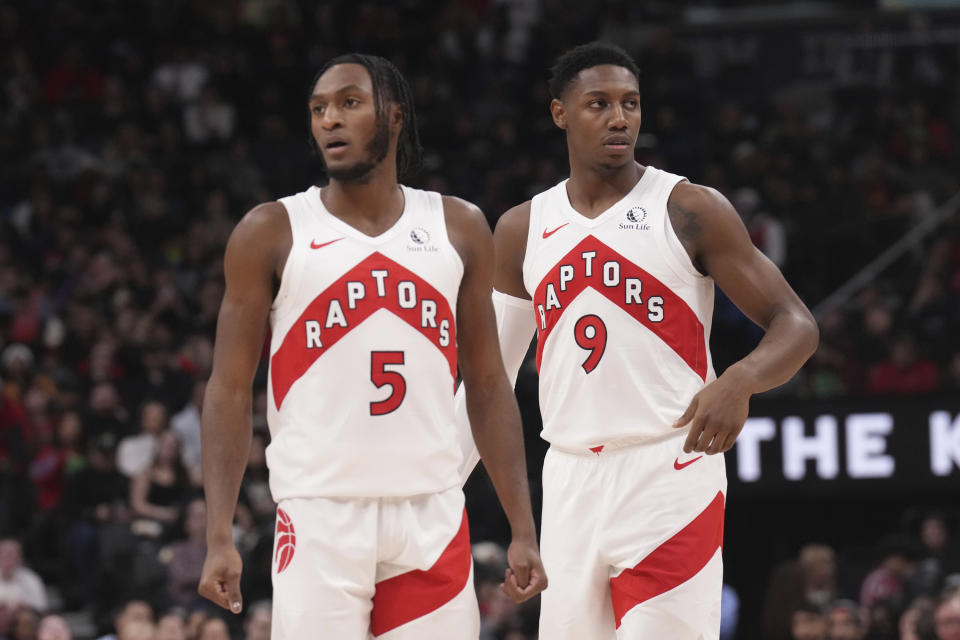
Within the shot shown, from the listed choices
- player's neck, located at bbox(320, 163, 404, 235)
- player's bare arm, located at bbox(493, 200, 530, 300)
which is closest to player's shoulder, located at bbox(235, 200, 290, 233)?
player's neck, located at bbox(320, 163, 404, 235)

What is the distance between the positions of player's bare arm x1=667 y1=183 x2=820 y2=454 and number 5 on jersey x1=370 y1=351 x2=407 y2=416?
99 cm

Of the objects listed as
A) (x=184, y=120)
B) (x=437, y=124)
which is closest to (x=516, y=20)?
(x=437, y=124)

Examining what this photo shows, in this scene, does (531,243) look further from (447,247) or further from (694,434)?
(694,434)

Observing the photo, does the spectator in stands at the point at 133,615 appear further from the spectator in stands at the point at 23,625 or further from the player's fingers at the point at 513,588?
the player's fingers at the point at 513,588

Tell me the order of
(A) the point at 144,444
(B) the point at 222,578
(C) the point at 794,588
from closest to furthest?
(B) the point at 222,578, (C) the point at 794,588, (A) the point at 144,444

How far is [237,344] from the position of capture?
4.66 meters

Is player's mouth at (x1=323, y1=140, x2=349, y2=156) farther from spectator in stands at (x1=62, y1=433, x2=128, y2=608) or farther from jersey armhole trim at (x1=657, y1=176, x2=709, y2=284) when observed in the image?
spectator in stands at (x1=62, y1=433, x2=128, y2=608)

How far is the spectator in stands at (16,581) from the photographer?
12055mm

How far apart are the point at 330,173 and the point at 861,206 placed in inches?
440

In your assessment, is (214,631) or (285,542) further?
(214,631)

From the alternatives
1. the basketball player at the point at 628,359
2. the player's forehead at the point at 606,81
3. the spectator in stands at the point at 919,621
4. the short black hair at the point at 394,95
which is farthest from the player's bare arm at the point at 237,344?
the spectator in stands at the point at 919,621

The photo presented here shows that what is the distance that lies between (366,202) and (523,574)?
4.15ft

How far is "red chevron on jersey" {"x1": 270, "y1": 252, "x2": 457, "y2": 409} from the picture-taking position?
464 cm

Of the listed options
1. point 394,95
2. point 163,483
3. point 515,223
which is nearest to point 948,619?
point 515,223
